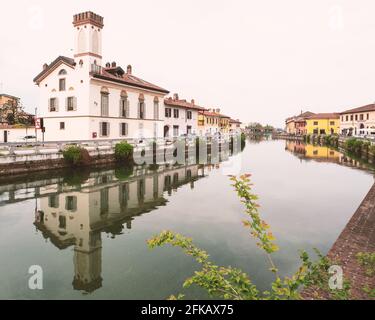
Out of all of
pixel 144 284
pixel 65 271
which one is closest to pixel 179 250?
pixel 144 284

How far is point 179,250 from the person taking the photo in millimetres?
8094

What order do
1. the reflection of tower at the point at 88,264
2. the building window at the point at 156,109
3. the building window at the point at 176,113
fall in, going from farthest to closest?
the building window at the point at 176,113, the building window at the point at 156,109, the reflection of tower at the point at 88,264

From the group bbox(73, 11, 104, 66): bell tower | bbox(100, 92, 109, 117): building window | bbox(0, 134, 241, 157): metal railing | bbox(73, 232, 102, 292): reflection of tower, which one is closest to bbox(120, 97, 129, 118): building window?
bbox(100, 92, 109, 117): building window

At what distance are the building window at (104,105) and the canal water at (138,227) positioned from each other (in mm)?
12516

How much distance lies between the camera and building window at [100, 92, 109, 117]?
30.6 m

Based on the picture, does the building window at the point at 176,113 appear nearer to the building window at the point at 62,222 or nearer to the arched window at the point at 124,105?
the arched window at the point at 124,105

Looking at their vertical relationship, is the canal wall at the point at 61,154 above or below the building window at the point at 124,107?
below

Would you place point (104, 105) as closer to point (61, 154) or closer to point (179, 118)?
point (61, 154)

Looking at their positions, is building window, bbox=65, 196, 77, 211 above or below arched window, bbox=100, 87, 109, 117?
below

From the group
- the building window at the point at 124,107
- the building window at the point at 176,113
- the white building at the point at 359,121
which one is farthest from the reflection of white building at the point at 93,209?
the white building at the point at 359,121

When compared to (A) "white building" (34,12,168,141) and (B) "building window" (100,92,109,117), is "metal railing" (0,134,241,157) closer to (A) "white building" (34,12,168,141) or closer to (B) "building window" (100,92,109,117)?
(A) "white building" (34,12,168,141)

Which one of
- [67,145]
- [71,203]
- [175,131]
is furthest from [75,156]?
[175,131]

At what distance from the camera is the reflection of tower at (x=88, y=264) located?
6270 millimetres
